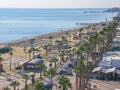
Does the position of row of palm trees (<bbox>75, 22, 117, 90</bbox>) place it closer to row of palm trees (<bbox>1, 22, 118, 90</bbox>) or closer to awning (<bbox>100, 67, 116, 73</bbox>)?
row of palm trees (<bbox>1, 22, 118, 90</bbox>)

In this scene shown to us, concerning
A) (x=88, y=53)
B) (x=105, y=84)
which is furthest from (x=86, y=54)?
(x=105, y=84)

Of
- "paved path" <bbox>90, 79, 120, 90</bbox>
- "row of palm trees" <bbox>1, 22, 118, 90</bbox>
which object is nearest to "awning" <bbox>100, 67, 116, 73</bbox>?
"row of palm trees" <bbox>1, 22, 118, 90</bbox>

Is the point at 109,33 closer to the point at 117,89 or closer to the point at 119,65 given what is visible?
the point at 119,65

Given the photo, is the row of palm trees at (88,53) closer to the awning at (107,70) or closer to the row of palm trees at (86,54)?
the row of palm trees at (86,54)

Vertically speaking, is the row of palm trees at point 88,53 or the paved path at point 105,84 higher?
the row of palm trees at point 88,53

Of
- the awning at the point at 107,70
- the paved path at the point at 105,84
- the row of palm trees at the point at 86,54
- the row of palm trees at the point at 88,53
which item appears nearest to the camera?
the row of palm trees at the point at 86,54

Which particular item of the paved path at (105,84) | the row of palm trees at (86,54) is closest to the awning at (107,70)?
the row of palm trees at (86,54)

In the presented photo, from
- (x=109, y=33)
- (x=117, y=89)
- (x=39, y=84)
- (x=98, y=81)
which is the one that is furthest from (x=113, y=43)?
(x=39, y=84)

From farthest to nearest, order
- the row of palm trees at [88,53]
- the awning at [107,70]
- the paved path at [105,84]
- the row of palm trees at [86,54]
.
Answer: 1. the awning at [107,70]
2. the paved path at [105,84]
3. the row of palm trees at [88,53]
4. the row of palm trees at [86,54]

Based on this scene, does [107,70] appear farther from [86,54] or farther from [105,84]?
[86,54]

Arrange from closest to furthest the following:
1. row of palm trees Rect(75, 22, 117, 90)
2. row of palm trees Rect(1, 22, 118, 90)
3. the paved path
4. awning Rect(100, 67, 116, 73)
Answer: row of palm trees Rect(1, 22, 118, 90) < row of palm trees Rect(75, 22, 117, 90) < the paved path < awning Rect(100, 67, 116, 73)

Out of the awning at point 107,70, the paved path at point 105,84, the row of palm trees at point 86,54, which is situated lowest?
the paved path at point 105,84
